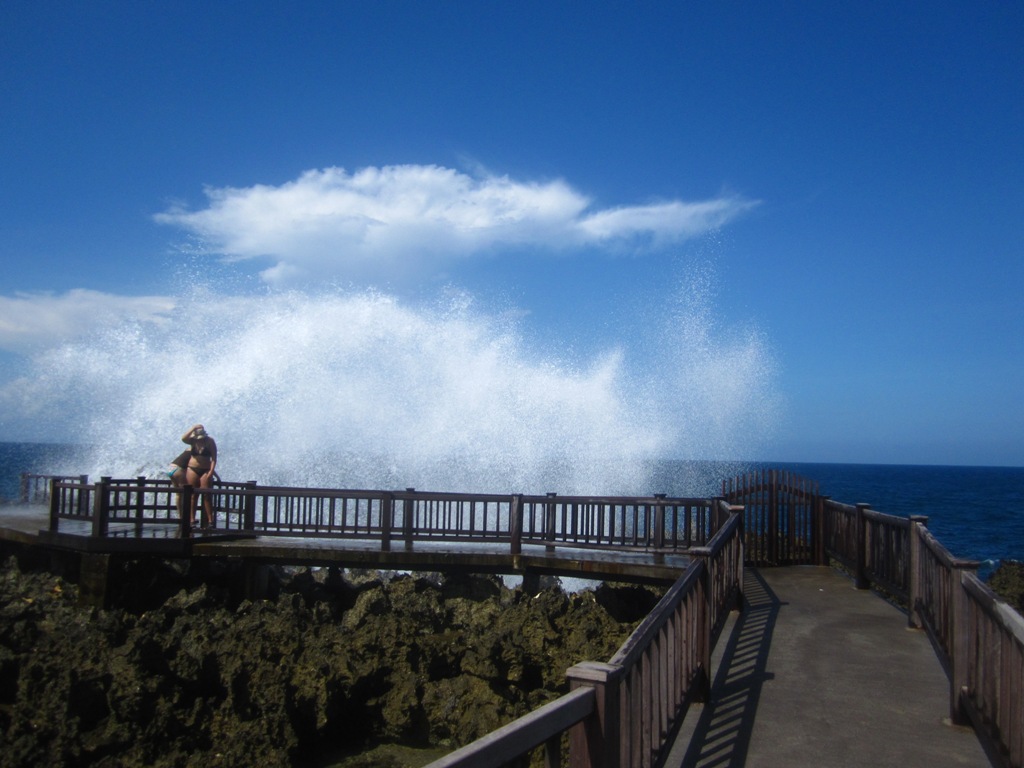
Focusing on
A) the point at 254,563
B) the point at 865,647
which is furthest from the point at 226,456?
the point at 865,647

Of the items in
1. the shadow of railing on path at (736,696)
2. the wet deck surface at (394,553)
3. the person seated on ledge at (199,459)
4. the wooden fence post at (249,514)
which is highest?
the person seated on ledge at (199,459)

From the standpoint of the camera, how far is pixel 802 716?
650cm

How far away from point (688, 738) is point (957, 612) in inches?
91.6

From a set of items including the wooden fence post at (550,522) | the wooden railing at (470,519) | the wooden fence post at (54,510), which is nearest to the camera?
the wooden railing at (470,519)

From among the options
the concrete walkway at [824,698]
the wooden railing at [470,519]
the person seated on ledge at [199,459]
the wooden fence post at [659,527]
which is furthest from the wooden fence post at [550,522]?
the person seated on ledge at [199,459]

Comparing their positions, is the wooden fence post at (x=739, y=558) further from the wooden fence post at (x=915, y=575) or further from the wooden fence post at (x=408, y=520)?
the wooden fence post at (x=408, y=520)

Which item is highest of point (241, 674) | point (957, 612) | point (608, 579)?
point (957, 612)

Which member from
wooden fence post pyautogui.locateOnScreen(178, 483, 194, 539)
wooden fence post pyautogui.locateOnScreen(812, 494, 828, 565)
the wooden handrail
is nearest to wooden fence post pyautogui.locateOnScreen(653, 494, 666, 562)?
wooden fence post pyautogui.locateOnScreen(812, 494, 828, 565)

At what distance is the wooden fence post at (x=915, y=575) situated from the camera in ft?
30.1

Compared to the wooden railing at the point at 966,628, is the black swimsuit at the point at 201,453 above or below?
above

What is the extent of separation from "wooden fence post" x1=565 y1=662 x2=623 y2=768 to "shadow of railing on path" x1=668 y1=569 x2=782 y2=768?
1893 mm

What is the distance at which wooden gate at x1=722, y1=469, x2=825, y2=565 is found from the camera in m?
14.6

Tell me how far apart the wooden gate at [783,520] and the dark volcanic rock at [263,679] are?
371cm

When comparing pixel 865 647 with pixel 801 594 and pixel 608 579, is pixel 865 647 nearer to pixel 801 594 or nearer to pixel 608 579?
pixel 801 594
